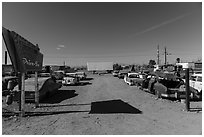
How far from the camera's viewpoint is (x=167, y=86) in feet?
33.7

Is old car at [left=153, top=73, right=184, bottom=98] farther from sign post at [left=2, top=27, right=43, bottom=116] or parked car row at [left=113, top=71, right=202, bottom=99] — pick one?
sign post at [left=2, top=27, right=43, bottom=116]

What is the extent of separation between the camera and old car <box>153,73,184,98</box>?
906 cm

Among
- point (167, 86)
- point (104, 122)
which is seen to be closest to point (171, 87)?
point (167, 86)

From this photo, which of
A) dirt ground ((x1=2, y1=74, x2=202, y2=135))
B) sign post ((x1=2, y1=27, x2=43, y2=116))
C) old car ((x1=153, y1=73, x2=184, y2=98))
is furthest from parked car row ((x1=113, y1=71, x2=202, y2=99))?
sign post ((x1=2, y1=27, x2=43, y2=116))

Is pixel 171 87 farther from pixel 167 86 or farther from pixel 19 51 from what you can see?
pixel 19 51

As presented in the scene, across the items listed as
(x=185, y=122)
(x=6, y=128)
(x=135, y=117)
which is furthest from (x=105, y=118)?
(x=6, y=128)

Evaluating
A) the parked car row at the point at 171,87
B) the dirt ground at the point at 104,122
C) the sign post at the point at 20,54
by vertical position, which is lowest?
the dirt ground at the point at 104,122

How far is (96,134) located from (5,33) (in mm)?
4769

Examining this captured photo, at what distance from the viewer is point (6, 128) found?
16.4 ft

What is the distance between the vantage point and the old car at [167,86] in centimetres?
906

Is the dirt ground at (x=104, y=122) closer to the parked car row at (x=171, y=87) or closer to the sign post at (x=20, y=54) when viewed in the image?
the sign post at (x=20, y=54)

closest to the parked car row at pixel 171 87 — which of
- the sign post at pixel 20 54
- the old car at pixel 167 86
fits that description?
the old car at pixel 167 86

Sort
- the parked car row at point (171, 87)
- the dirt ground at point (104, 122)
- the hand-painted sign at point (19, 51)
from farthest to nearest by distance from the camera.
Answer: the parked car row at point (171, 87) → the hand-painted sign at point (19, 51) → the dirt ground at point (104, 122)

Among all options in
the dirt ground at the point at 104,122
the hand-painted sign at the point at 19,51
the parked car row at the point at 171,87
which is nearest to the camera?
the dirt ground at the point at 104,122
